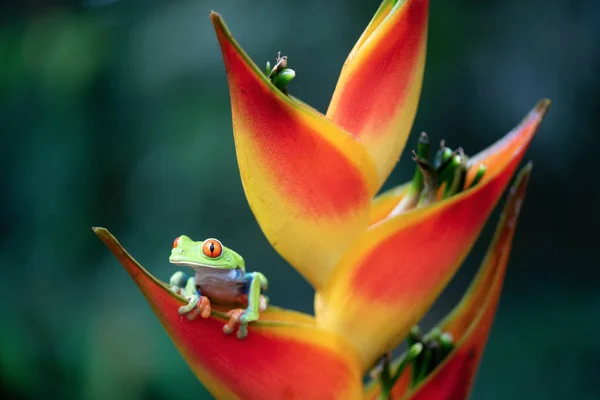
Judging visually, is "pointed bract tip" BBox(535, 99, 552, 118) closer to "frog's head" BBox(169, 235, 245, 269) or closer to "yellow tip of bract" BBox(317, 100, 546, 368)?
"yellow tip of bract" BBox(317, 100, 546, 368)

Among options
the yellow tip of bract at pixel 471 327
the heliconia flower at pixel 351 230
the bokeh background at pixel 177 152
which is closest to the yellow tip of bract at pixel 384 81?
the heliconia flower at pixel 351 230

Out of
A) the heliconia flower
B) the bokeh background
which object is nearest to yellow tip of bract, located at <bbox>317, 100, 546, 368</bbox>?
the heliconia flower

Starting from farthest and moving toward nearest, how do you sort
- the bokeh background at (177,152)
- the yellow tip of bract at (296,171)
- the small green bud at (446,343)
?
the bokeh background at (177,152), the small green bud at (446,343), the yellow tip of bract at (296,171)

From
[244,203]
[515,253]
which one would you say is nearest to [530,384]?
[515,253]

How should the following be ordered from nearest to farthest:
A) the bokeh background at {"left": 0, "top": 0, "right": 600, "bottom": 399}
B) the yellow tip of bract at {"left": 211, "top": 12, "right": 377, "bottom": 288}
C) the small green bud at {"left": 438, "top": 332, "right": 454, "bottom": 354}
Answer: the yellow tip of bract at {"left": 211, "top": 12, "right": 377, "bottom": 288}
the small green bud at {"left": 438, "top": 332, "right": 454, "bottom": 354}
the bokeh background at {"left": 0, "top": 0, "right": 600, "bottom": 399}

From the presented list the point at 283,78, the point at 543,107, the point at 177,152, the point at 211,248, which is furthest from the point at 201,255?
the point at 177,152

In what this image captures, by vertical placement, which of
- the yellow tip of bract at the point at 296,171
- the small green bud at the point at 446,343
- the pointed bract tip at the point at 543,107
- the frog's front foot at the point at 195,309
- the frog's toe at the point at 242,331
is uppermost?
the pointed bract tip at the point at 543,107

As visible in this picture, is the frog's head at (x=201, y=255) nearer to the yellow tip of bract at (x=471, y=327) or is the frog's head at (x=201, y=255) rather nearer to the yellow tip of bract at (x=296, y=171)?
the yellow tip of bract at (x=296, y=171)

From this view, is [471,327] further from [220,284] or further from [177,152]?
[177,152]
